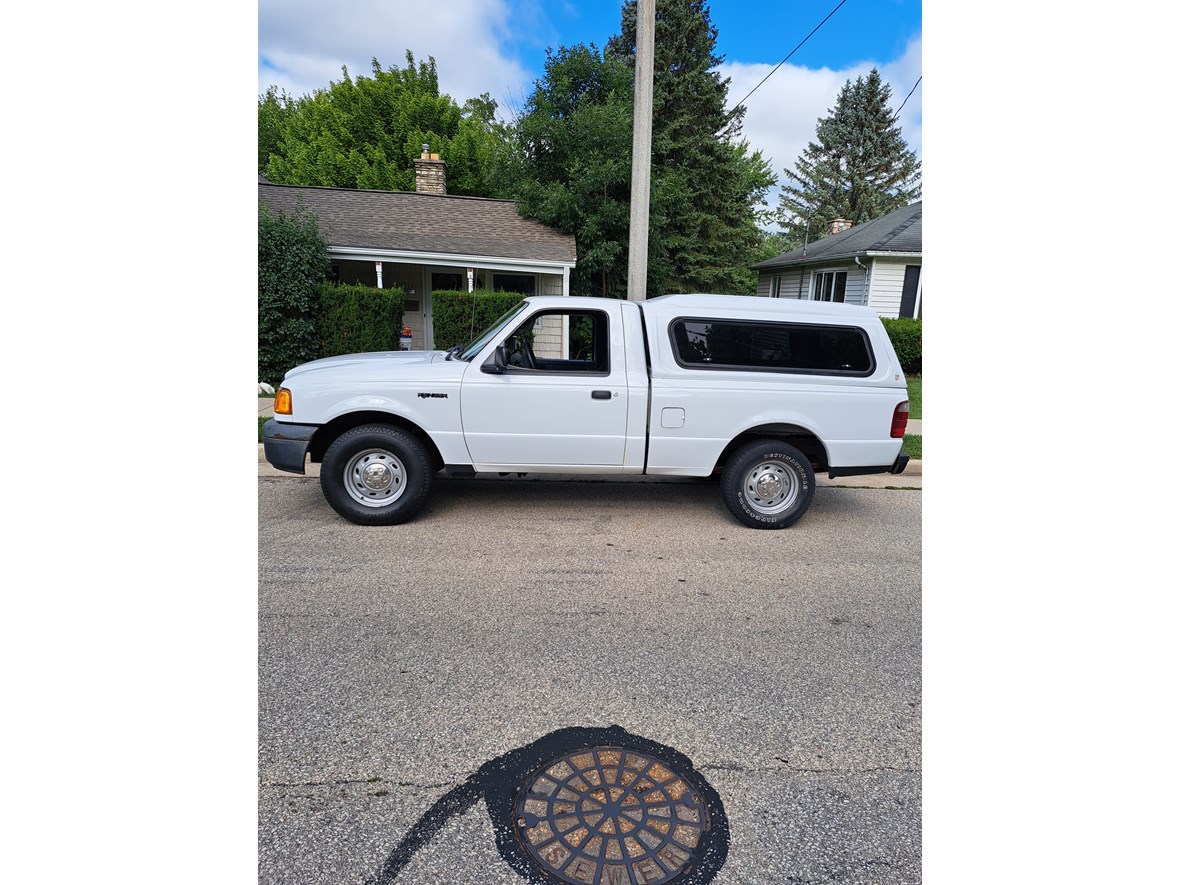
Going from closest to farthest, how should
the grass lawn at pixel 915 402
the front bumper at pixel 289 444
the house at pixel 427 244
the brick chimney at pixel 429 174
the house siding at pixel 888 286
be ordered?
Result: the front bumper at pixel 289 444, the grass lawn at pixel 915 402, the house at pixel 427 244, the house siding at pixel 888 286, the brick chimney at pixel 429 174

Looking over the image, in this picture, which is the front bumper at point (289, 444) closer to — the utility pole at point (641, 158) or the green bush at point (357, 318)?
the utility pole at point (641, 158)

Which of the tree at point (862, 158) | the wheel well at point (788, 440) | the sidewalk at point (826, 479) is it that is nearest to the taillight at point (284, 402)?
the sidewalk at point (826, 479)

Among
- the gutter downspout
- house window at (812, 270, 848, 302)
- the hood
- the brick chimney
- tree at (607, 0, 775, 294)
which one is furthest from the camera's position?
tree at (607, 0, 775, 294)

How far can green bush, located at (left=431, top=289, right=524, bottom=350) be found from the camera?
12438 millimetres

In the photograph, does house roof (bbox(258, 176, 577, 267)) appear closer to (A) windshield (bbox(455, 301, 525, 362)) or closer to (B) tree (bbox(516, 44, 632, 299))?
(B) tree (bbox(516, 44, 632, 299))

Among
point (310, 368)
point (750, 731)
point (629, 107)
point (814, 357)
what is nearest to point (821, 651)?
point (750, 731)

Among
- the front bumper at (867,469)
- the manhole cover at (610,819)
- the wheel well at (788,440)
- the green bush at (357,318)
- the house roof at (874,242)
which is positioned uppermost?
the house roof at (874,242)

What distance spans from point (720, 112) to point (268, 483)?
26.6 meters

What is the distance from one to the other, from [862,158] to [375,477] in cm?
4774

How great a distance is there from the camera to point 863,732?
8.83 feet

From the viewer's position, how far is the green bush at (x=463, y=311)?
40.8ft

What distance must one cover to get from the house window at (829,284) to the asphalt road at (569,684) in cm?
1739

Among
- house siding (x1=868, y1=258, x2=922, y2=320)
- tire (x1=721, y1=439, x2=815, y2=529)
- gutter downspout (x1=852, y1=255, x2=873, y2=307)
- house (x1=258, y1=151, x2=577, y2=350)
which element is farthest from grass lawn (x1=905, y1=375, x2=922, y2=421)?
house (x1=258, y1=151, x2=577, y2=350)

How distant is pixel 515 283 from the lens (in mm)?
16703
